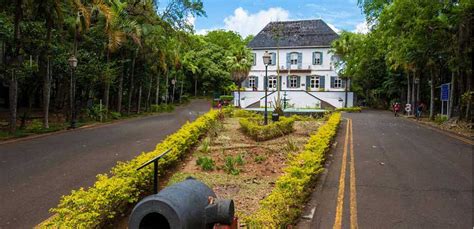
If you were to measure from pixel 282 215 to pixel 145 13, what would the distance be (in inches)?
995

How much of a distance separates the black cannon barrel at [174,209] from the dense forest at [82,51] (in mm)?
14928

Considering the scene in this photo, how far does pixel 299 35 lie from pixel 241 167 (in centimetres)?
4836

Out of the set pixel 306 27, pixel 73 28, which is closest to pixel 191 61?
pixel 306 27

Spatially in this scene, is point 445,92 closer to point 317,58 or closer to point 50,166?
point 50,166

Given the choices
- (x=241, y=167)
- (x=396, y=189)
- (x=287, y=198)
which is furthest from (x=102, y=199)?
(x=396, y=189)

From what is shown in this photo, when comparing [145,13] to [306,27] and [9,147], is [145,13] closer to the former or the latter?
[9,147]

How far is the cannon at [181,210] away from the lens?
3.92 m

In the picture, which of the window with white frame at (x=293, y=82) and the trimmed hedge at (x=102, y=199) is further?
the window with white frame at (x=293, y=82)

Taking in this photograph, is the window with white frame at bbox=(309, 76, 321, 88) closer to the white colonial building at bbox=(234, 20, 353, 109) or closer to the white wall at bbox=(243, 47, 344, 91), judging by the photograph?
the white colonial building at bbox=(234, 20, 353, 109)

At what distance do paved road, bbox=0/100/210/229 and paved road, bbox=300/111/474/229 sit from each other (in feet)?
15.4

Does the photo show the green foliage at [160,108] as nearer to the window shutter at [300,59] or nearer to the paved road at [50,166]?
the paved road at [50,166]

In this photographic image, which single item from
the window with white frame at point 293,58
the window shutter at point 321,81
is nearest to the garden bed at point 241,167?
the window shutter at point 321,81

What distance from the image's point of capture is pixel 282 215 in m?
5.81

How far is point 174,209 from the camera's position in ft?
12.8
